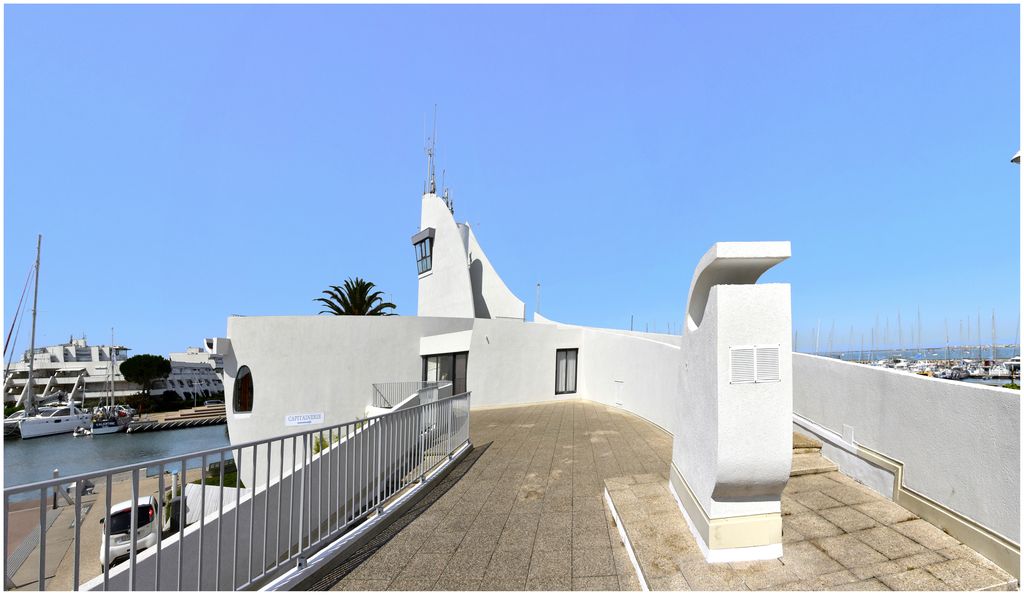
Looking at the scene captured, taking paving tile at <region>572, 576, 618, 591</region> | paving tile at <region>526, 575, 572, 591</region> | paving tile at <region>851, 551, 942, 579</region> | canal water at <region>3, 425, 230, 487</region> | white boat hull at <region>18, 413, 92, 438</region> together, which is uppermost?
paving tile at <region>851, 551, 942, 579</region>

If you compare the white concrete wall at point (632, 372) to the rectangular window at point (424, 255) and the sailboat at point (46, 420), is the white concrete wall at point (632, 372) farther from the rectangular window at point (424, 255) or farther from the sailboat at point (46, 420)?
the sailboat at point (46, 420)

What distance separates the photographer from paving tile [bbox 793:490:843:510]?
5.23 meters

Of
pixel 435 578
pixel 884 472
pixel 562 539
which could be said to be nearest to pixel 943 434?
pixel 884 472

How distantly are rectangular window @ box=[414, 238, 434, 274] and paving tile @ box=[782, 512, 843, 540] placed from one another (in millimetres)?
23582

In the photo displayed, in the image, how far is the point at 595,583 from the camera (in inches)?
157

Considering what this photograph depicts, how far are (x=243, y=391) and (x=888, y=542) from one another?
1971 cm

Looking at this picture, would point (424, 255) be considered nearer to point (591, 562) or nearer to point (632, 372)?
point (632, 372)

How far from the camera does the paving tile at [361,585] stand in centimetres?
397

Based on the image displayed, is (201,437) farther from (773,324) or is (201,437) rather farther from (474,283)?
(773,324)

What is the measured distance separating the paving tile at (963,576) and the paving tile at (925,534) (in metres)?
0.31

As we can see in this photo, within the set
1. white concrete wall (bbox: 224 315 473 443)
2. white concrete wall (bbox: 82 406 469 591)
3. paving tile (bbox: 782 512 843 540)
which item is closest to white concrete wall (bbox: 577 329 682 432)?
paving tile (bbox: 782 512 843 540)

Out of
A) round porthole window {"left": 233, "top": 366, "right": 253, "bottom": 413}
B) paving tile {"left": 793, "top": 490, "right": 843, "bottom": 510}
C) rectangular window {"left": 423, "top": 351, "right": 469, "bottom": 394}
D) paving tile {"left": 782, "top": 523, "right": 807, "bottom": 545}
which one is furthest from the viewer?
round porthole window {"left": 233, "top": 366, "right": 253, "bottom": 413}

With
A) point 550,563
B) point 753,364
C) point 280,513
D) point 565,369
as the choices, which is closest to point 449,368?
point 565,369

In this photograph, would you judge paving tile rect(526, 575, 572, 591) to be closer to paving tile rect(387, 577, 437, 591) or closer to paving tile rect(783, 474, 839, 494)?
paving tile rect(387, 577, 437, 591)
